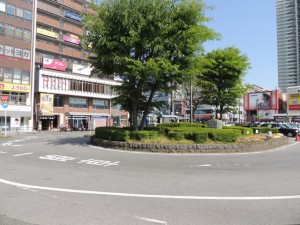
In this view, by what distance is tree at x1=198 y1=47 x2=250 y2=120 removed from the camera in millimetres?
28562

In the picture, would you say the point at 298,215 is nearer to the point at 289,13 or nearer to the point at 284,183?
the point at 284,183

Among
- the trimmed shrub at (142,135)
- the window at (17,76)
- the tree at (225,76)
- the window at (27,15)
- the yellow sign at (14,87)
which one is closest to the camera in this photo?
the trimmed shrub at (142,135)

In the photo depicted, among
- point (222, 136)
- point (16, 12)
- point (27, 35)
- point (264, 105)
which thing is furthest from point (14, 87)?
point (264, 105)

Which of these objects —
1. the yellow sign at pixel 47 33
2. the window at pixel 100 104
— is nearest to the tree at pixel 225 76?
the window at pixel 100 104

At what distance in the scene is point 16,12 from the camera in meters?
43.9

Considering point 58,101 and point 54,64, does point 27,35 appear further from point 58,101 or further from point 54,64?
point 58,101

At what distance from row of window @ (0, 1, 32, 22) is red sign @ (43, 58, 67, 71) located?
746 centimetres

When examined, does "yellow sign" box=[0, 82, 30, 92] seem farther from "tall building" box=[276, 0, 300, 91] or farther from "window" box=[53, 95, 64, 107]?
"tall building" box=[276, 0, 300, 91]

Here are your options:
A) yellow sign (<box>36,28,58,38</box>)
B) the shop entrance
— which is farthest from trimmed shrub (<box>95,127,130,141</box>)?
yellow sign (<box>36,28,58,38</box>)

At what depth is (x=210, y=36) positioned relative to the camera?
19062mm

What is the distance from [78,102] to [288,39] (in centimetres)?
8508

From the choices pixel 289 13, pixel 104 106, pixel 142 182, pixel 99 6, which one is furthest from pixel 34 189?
pixel 289 13

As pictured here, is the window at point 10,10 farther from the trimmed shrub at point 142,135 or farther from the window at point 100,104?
the trimmed shrub at point 142,135

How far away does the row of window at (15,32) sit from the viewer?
42031 millimetres
